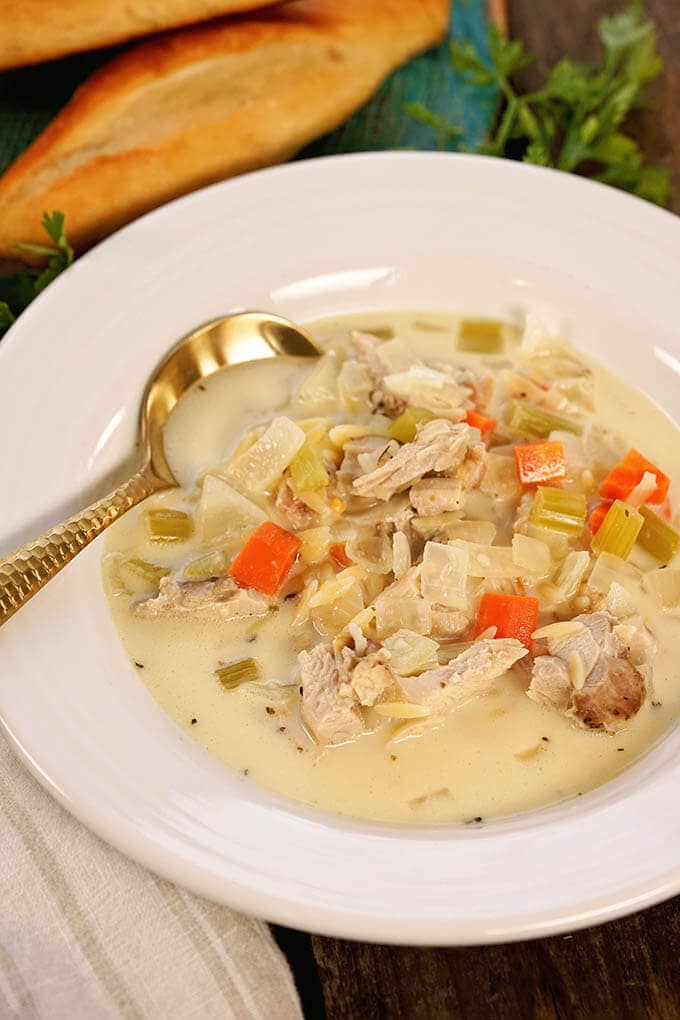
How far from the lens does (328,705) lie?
9.42 ft

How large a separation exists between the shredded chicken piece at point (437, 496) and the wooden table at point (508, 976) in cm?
106

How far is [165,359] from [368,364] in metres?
0.65

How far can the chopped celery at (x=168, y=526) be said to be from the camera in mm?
3316

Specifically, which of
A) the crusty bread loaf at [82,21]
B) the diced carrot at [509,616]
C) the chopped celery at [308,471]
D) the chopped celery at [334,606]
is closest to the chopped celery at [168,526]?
the chopped celery at [308,471]

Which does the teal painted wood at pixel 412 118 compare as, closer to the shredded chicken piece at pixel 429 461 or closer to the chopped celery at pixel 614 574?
the shredded chicken piece at pixel 429 461

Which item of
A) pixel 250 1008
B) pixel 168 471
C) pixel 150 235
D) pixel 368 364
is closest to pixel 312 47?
pixel 150 235

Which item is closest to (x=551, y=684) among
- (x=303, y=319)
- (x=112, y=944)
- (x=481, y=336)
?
(x=112, y=944)

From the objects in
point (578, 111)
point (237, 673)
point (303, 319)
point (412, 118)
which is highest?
point (578, 111)

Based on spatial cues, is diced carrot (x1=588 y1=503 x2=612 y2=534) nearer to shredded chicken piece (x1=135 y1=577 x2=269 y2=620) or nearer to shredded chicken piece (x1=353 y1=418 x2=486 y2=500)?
shredded chicken piece (x1=353 y1=418 x2=486 y2=500)

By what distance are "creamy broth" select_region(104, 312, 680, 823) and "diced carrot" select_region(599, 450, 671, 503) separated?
23 centimetres

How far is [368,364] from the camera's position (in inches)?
149

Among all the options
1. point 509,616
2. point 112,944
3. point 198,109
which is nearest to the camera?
point 112,944

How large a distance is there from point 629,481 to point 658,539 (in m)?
0.20

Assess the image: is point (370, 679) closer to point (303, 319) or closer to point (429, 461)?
point (429, 461)
